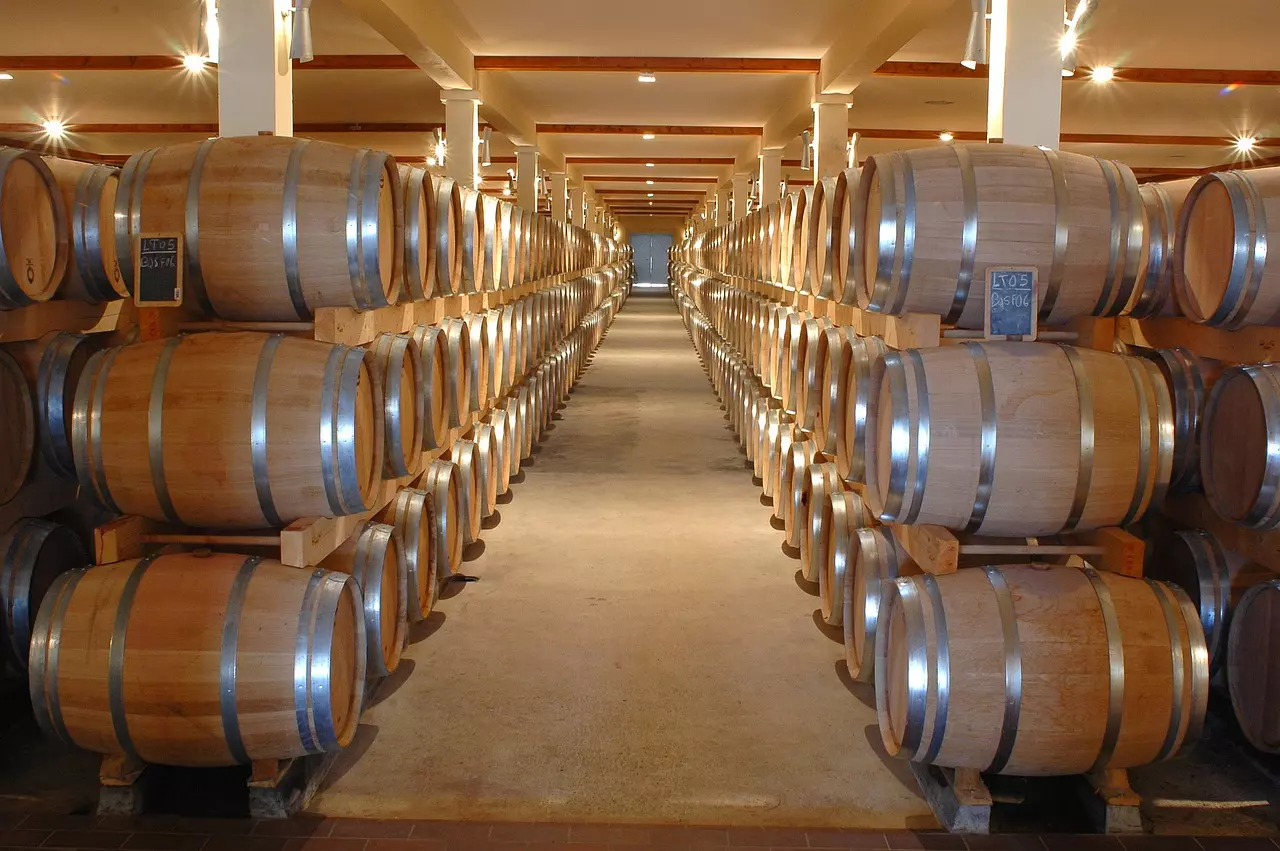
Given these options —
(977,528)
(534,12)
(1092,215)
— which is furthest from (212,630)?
(534,12)

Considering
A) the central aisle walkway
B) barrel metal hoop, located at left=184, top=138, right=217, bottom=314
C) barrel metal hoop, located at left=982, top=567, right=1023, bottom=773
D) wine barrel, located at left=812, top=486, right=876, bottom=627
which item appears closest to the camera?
barrel metal hoop, located at left=982, top=567, right=1023, bottom=773

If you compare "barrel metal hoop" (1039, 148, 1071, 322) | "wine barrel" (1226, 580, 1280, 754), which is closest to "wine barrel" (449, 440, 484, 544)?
"barrel metal hoop" (1039, 148, 1071, 322)

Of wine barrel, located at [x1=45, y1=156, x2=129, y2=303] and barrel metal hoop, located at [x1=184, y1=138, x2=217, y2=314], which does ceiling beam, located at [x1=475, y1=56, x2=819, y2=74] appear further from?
barrel metal hoop, located at [x1=184, y1=138, x2=217, y2=314]

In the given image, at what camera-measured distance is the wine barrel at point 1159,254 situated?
4.02 meters

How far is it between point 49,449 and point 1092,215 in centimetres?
417

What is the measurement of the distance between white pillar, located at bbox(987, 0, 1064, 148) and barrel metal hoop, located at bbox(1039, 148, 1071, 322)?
1068 mm

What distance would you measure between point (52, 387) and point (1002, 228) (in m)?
3.76

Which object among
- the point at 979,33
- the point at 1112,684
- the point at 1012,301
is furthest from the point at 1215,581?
the point at 979,33

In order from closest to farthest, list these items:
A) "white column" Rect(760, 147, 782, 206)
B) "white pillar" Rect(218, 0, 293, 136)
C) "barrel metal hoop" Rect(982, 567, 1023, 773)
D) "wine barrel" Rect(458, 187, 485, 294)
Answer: "barrel metal hoop" Rect(982, 567, 1023, 773), "white pillar" Rect(218, 0, 293, 136), "wine barrel" Rect(458, 187, 485, 294), "white column" Rect(760, 147, 782, 206)

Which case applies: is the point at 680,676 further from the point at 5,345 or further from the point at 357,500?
the point at 5,345

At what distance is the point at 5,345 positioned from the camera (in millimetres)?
4262

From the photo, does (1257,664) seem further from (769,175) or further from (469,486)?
(769,175)

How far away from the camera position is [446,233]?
18.4ft

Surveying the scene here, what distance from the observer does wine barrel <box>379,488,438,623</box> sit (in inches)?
196
